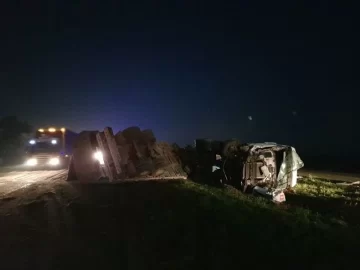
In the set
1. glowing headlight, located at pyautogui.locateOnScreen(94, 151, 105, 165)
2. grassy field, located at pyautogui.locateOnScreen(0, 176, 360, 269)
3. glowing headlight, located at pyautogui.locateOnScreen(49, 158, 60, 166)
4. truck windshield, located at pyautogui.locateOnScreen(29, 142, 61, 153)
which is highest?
truck windshield, located at pyautogui.locateOnScreen(29, 142, 61, 153)

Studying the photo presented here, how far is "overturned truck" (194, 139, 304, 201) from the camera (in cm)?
1573

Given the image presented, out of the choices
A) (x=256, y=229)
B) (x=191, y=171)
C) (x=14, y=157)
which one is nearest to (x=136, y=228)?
(x=256, y=229)

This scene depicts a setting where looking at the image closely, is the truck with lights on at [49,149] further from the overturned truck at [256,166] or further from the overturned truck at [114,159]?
the overturned truck at [256,166]

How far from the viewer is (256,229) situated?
8.29 meters

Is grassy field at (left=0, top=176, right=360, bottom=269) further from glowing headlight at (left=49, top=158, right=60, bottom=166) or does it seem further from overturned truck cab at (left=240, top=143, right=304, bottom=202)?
glowing headlight at (left=49, top=158, right=60, bottom=166)

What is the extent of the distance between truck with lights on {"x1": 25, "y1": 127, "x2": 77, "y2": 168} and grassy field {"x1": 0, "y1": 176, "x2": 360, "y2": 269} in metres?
15.0

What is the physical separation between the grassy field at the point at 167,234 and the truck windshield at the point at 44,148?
15203 mm

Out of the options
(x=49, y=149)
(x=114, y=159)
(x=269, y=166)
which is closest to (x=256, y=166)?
(x=269, y=166)

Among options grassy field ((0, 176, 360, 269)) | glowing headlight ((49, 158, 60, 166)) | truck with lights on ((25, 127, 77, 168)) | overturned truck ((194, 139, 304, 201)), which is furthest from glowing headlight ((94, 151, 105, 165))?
glowing headlight ((49, 158, 60, 166))

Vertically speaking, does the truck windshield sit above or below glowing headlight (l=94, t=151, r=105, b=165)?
above

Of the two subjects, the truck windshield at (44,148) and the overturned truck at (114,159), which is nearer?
the overturned truck at (114,159)

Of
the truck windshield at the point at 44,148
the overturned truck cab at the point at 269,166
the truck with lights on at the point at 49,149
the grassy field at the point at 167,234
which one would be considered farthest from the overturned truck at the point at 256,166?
the truck windshield at the point at 44,148

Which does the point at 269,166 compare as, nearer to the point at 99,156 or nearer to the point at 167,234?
the point at 99,156

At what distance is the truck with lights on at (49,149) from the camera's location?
88.2 ft
